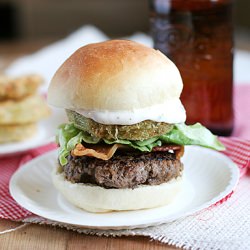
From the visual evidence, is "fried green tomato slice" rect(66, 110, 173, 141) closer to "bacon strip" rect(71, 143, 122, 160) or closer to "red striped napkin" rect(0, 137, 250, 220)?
"bacon strip" rect(71, 143, 122, 160)

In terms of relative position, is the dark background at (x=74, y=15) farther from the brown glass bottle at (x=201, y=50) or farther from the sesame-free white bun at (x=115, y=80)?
the sesame-free white bun at (x=115, y=80)

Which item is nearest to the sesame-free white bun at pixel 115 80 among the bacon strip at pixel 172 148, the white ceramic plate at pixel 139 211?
the bacon strip at pixel 172 148

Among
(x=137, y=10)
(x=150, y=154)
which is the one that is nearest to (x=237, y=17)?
(x=137, y=10)

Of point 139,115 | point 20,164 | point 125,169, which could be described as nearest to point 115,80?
point 139,115

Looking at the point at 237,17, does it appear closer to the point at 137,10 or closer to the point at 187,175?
the point at 137,10

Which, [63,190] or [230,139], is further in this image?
[230,139]

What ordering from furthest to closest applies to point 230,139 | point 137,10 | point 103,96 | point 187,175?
1. point 137,10
2. point 230,139
3. point 187,175
4. point 103,96
